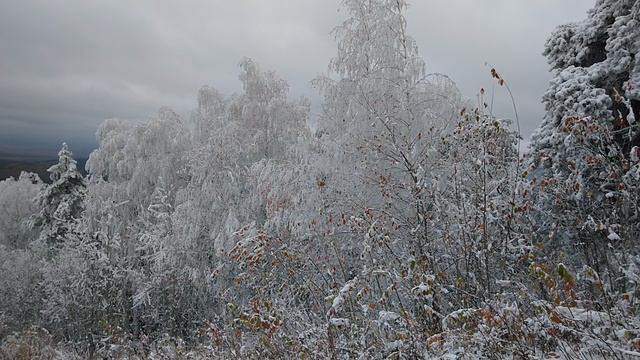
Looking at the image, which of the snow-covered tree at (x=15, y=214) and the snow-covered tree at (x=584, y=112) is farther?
the snow-covered tree at (x=15, y=214)

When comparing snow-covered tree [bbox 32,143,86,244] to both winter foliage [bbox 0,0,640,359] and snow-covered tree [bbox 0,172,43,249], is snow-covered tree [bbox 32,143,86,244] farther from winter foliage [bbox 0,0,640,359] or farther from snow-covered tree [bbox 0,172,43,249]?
snow-covered tree [bbox 0,172,43,249]

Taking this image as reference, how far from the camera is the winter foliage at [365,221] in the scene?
3205mm

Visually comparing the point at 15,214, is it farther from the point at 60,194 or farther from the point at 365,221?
the point at 365,221

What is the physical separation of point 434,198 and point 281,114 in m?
9.09

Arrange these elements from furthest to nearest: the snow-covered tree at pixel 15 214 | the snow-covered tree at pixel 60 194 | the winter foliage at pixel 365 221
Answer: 1. the snow-covered tree at pixel 15 214
2. the snow-covered tree at pixel 60 194
3. the winter foliage at pixel 365 221

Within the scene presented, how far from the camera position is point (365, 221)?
448 cm

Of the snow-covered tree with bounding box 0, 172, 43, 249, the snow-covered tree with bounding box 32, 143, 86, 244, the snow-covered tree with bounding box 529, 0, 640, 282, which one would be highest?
the snow-covered tree with bounding box 529, 0, 640, 282

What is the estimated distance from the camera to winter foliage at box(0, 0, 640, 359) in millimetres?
3205

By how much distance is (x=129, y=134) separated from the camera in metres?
16.2

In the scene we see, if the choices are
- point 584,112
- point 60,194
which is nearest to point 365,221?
point 584,112

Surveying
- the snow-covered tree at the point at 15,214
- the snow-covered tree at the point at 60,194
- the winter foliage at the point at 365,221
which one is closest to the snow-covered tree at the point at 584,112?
the winter foliage at the point at 365,221

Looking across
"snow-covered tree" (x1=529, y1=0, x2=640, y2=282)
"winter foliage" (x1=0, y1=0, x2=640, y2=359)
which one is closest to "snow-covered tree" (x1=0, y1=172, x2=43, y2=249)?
"winter foliage" (x1=0, y1=0, x2=640, y2=359)

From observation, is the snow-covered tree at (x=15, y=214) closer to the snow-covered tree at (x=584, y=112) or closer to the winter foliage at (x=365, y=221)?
the winter foliage at (x=365, y=221)

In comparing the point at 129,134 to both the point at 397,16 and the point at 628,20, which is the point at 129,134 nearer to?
the point at 397,16
